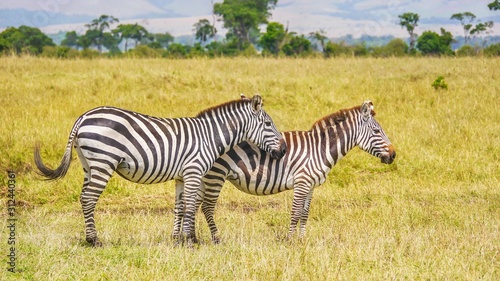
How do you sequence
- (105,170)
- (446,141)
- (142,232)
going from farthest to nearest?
(446,141) → (142,232) → (105,170)

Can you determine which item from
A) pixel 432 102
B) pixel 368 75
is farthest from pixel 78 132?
pixel 368 75

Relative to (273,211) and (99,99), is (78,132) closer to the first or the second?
(273,211)

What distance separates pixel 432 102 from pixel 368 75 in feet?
10.9

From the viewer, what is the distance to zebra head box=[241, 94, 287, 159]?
8250 millimetres

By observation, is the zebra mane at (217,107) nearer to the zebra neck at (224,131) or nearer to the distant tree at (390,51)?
the zebra neck at (224,131)

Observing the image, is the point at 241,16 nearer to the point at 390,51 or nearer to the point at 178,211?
the point at 390,51

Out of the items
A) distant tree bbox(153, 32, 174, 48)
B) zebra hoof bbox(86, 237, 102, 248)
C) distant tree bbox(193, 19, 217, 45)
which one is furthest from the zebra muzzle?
distant tree bbox(153, 32, 174, 48)

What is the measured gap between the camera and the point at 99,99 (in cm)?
1805

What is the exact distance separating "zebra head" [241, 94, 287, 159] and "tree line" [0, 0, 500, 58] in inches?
698

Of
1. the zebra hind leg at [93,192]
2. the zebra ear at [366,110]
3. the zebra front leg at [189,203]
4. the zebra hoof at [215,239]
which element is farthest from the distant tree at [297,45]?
the zebra hind leg at [93,192]

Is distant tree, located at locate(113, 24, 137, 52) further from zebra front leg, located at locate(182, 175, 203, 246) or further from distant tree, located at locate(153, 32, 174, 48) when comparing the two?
zebra front leg, located at locate(182, 175, 203, 246)

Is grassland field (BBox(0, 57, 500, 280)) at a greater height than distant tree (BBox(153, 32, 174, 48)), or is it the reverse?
grassland field (BBox(0, 57, 500, 280))

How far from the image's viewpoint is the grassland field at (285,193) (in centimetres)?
676

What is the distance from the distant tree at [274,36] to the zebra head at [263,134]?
3560 cm
